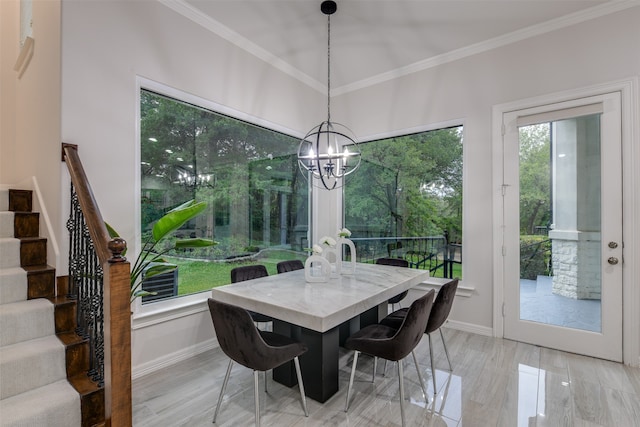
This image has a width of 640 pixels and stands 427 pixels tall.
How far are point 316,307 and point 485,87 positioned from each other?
10.8 ft

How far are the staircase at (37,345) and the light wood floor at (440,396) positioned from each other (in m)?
0.53

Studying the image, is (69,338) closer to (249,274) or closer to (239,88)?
(249,274)

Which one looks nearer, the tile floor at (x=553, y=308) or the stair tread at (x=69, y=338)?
the stair tread at (x=69, y=338)

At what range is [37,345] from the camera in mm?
1740

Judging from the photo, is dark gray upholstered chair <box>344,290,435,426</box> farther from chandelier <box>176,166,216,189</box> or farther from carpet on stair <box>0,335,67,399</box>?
chandelier <box>176,166,216,189</box>

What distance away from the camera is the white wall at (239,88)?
7.57 ft

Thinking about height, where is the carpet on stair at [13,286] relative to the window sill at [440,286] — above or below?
above

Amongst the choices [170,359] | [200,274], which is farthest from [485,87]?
[170,359]

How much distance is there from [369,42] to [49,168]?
338 centimetres

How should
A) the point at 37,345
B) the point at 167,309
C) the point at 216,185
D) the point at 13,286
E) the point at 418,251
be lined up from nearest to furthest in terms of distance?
the point at 37,345 < the point at 13,286 < the point at 167,309 < the point at 216,185 < the point at 418,251

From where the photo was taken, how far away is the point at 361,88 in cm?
447

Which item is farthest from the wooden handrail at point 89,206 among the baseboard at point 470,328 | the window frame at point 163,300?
the baseboard at point 470,328

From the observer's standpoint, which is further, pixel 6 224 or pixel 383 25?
pixel 383 25

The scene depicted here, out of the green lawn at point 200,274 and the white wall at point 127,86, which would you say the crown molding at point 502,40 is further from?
the green lawn at point 200,274
